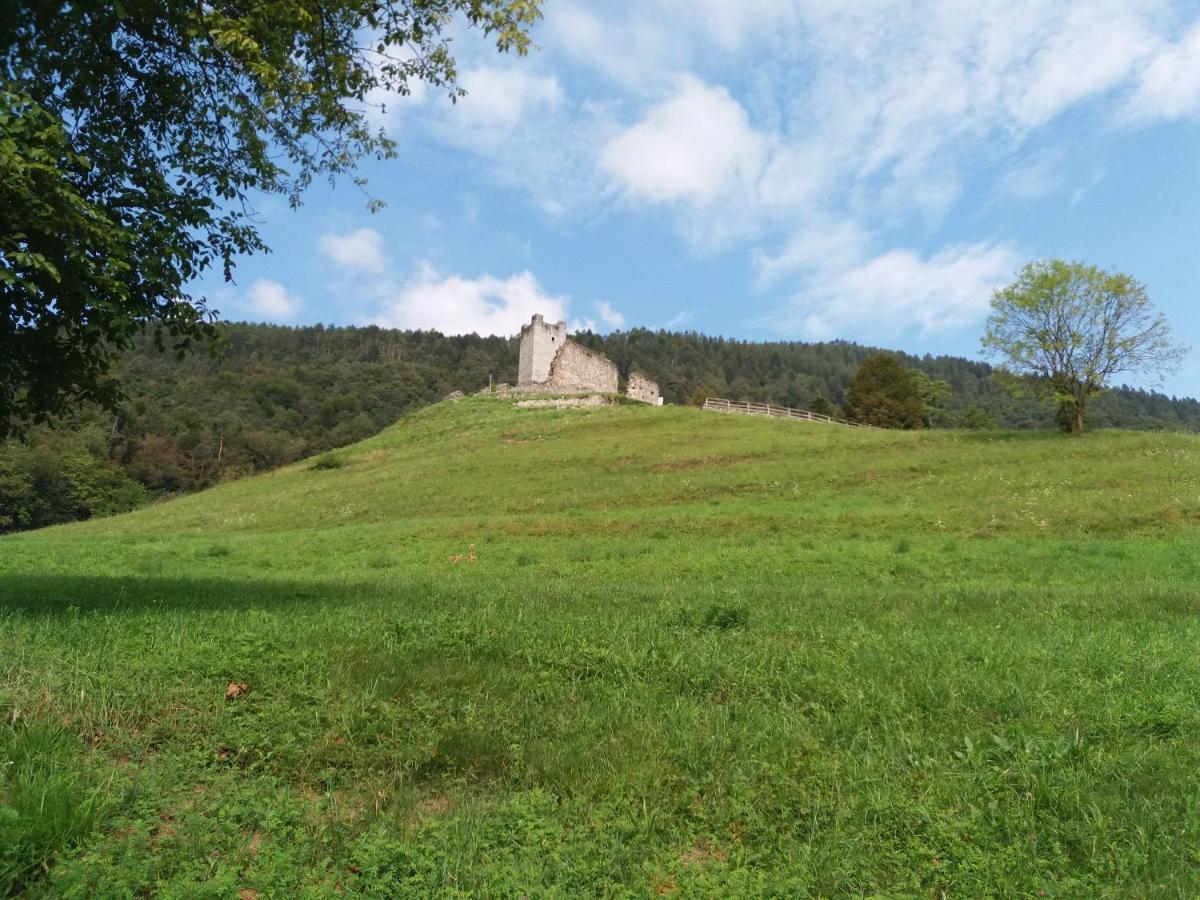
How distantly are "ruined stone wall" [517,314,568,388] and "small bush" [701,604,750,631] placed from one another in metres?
66.5

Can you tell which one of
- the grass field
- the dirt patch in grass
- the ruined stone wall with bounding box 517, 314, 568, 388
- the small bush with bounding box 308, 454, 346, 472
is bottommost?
the dirt patch in grass

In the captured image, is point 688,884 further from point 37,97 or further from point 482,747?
point 37,97

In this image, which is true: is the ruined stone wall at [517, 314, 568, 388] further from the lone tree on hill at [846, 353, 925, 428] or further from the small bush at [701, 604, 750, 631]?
the small bush at [701, 604, 750, 631]

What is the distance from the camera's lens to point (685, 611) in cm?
932

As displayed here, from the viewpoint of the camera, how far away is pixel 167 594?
1003cm

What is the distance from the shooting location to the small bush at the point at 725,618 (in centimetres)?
855

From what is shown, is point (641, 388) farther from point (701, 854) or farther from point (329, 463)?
point (701, 854)

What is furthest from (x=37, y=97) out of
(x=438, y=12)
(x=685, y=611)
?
(x=685, y=611)

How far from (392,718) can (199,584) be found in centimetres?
804

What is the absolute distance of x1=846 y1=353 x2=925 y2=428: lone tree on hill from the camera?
224ft

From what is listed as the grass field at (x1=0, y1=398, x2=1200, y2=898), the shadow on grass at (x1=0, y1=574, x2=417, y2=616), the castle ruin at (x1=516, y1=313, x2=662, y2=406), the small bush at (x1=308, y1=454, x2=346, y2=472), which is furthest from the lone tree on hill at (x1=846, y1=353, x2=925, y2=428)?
the shadow on grass at (x1=0, y1=574, x2=417, y2=616)

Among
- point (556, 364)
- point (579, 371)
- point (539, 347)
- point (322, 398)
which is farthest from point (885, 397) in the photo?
point (322, 398)

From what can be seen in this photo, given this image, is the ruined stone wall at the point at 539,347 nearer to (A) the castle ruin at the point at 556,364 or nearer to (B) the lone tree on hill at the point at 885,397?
(A) the castle ruin at the point at 556,364

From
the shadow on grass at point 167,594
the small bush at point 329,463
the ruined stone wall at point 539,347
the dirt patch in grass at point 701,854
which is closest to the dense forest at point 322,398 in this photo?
the small bush at point 329,463
